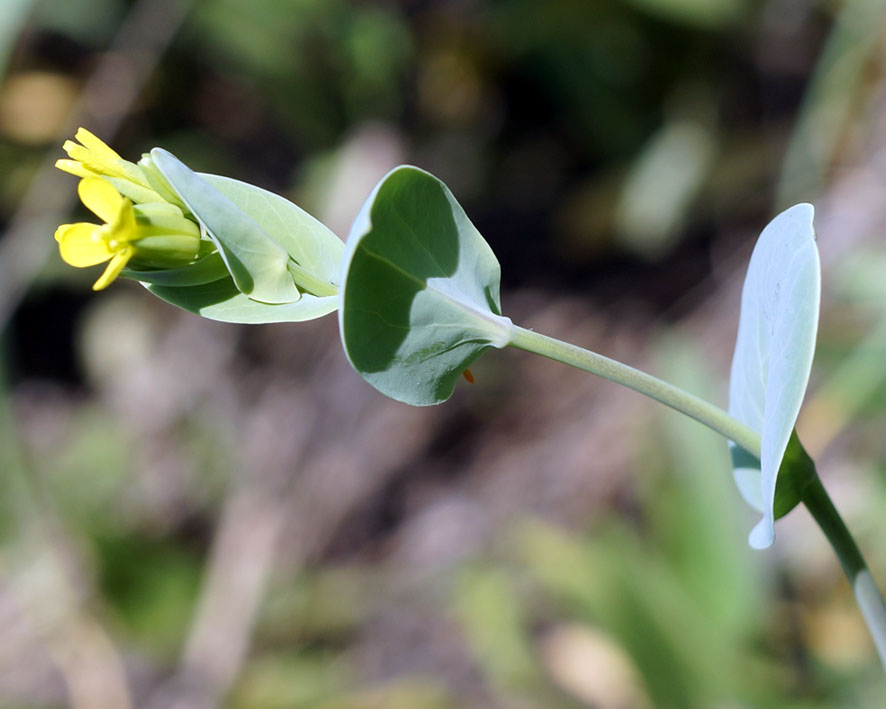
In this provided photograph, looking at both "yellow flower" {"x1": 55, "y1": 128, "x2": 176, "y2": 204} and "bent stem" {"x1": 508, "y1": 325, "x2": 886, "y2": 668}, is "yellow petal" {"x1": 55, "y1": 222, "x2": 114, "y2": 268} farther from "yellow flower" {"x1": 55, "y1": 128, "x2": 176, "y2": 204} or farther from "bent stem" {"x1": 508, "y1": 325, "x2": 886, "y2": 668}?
"bent stem" {"x1": 508, "y1": 325, "x2": 886, "y2": 668}

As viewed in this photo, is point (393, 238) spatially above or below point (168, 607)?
above

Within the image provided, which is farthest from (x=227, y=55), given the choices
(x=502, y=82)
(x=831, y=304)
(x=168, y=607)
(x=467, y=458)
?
(x=831, y=304)

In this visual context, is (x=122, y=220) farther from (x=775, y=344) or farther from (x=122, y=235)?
(x=775, y=344)

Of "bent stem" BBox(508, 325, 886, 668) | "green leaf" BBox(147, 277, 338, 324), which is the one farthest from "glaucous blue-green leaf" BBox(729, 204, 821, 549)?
"green leaf" BBox(147, 277, 338, 324)

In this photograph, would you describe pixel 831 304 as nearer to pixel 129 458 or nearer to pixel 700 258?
pixel 700 258

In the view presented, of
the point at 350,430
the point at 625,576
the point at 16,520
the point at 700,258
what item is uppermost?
the point at 700,258

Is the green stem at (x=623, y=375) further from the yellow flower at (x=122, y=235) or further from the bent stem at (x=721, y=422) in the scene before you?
the yellow flower at (x=122, y=235)

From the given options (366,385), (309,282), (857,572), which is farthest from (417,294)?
(366,385)
